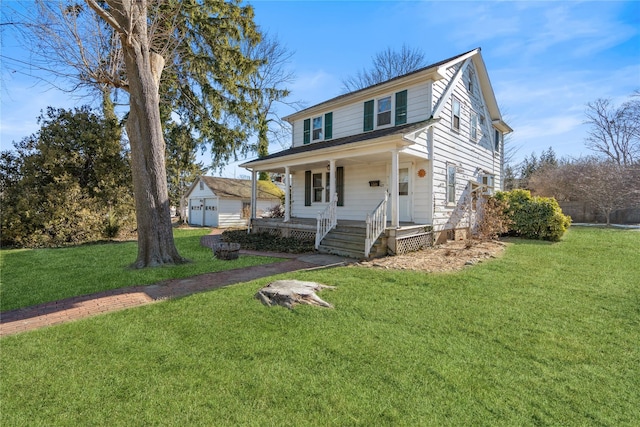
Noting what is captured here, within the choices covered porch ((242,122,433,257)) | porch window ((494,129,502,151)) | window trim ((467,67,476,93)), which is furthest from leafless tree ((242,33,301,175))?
porch window ((494,129,502,151))

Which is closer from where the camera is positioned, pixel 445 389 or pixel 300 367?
pixel 445 389

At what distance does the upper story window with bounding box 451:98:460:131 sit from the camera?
11.4 meters

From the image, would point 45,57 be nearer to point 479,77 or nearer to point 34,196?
point 34,196

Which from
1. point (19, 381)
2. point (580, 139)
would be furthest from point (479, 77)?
point (580, 139)

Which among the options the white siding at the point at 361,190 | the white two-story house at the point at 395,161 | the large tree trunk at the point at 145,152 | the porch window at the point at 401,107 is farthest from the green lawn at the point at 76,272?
the porch window at the point at 401,107

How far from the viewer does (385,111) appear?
37.1 feet

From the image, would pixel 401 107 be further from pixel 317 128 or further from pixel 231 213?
pixel 231 213

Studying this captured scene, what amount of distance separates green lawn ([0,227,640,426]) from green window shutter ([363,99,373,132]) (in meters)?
8.08

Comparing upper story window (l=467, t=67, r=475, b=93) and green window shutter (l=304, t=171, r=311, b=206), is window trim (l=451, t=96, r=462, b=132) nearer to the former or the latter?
upper story window (l=467, t=67, r=475, b=93)

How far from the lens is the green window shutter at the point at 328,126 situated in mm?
13227

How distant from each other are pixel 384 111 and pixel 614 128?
2975 centimetres

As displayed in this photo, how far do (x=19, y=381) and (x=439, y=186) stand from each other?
1085cm

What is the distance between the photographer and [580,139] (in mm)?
28641

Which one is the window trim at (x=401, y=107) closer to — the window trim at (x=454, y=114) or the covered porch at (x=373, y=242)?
the window trim at (x=454, y=114)
